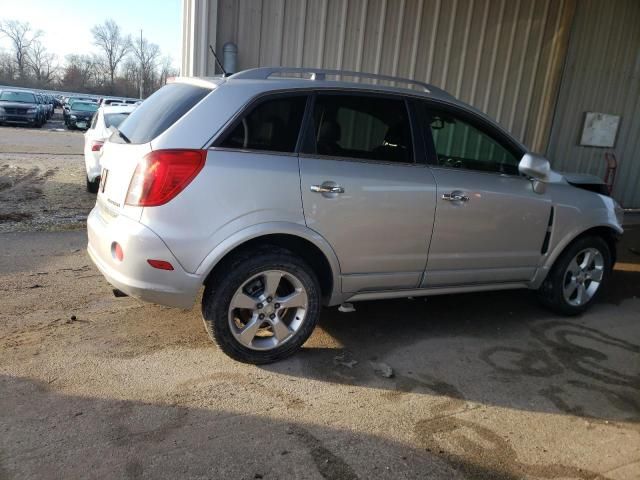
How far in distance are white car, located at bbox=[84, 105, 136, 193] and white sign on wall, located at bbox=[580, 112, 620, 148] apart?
7.72m

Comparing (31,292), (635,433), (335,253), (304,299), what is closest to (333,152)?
(335,253)

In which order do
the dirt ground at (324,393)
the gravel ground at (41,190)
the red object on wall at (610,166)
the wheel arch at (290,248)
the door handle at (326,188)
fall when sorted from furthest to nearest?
the red object on wall at (610,166) → the gravel ground at (41,190) → the door handle at (326,188) → the wheel arch at (290,248) → the dirt ground at (324,393)

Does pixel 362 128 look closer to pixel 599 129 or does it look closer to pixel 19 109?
pixel 599 129

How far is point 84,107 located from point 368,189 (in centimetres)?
2997

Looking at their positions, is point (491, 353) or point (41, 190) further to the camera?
point (41, 190)

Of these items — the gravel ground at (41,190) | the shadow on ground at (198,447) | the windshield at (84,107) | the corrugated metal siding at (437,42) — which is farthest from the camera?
the windshield at (84,107)

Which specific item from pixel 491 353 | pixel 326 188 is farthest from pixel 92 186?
pixel 491 353

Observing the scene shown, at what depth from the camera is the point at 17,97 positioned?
2720 cm

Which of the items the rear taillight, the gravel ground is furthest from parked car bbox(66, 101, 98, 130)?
the rear taillight

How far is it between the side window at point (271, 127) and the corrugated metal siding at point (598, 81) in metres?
7.06

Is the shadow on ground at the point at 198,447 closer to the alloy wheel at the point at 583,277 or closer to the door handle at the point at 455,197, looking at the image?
the door handle at the point at 455,197

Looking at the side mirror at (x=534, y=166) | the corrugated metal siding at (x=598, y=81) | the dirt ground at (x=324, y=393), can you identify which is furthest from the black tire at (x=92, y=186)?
the corrugated metal siding at (x=598, y=81)

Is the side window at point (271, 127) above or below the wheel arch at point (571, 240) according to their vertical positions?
above

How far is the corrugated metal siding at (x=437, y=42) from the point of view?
6934 millimetres
